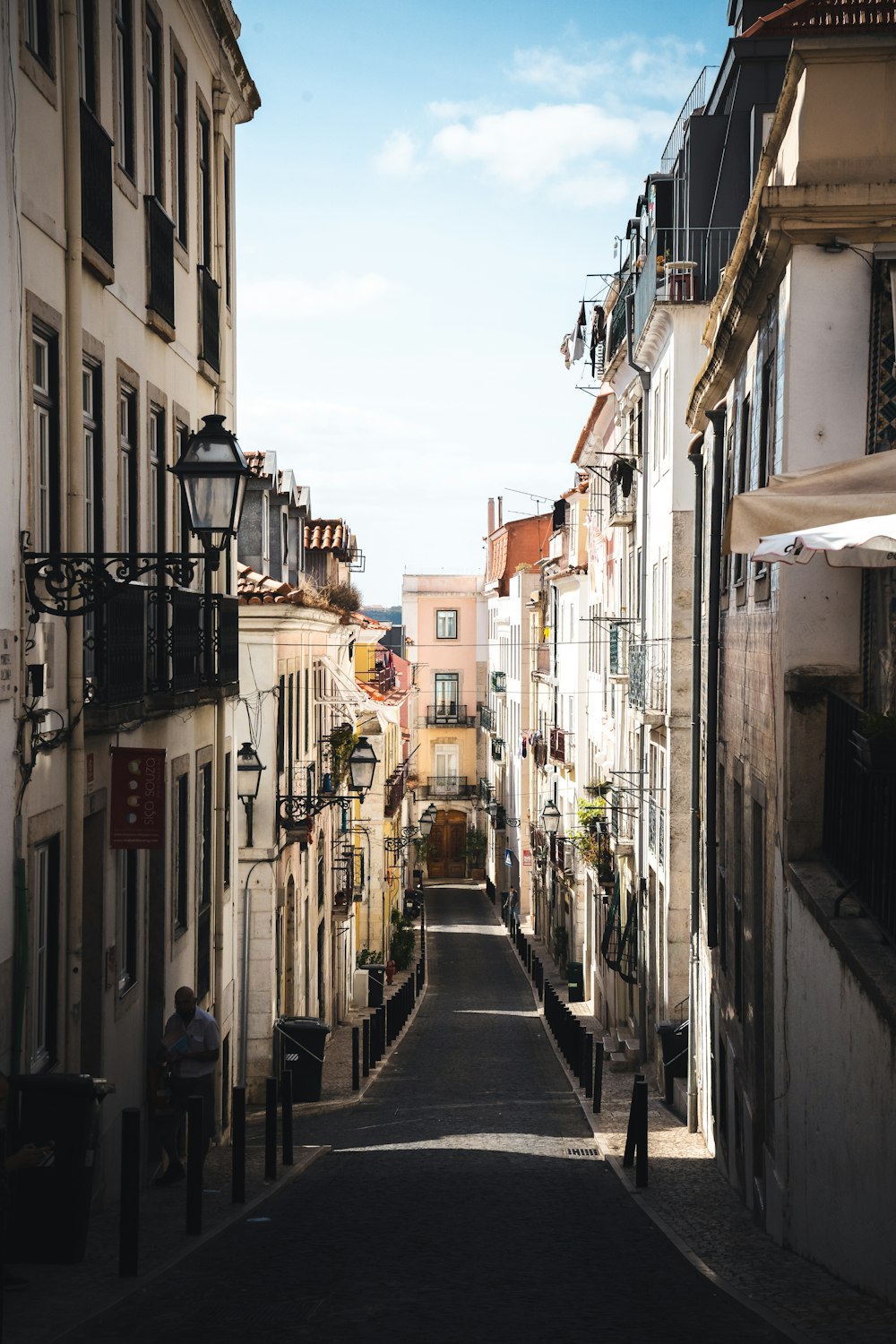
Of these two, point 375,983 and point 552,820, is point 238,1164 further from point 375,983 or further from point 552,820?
point 552,820

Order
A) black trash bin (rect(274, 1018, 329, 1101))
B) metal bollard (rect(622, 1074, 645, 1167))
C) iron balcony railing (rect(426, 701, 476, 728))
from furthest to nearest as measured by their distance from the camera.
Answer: iron balcony railing (rect(426, 701, 476, 728)) < black trash bin (rect(274, 1018, 329, 1101)) < metal bollard (rect(622, 1074, 645, 1167))

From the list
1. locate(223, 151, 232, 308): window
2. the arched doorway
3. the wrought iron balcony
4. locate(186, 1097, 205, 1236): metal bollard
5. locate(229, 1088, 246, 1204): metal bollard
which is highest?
locate(223, 151, 232, 308): window

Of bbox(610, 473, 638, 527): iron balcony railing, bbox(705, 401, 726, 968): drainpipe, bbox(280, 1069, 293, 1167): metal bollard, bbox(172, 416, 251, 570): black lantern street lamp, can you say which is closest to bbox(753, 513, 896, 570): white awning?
bbox(172, 416, 251, 570): black lantern street lamp

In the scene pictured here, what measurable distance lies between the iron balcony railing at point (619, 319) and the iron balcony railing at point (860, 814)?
19135mm

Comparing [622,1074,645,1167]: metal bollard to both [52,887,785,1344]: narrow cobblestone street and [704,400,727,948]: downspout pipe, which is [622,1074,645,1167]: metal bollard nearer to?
[52,887,785,1344]: narrow cobblestone street

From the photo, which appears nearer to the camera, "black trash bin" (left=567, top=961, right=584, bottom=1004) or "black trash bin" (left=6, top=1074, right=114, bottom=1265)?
"black trash bin" (left=6, top=1074, right=114, bottom=1265)

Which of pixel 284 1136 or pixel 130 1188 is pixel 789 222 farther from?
pixel 284 1136

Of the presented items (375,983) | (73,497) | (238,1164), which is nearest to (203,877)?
(238,1164)

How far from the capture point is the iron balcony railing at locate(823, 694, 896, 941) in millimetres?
7734

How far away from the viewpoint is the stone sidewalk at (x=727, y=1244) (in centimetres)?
680

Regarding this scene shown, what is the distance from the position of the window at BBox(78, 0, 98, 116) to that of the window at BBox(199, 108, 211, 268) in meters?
5.12

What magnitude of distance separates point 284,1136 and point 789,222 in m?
8.73

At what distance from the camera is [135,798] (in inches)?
450

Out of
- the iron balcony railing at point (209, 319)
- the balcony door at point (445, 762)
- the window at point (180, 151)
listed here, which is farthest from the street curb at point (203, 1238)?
the balcony door at point (445, 762)
